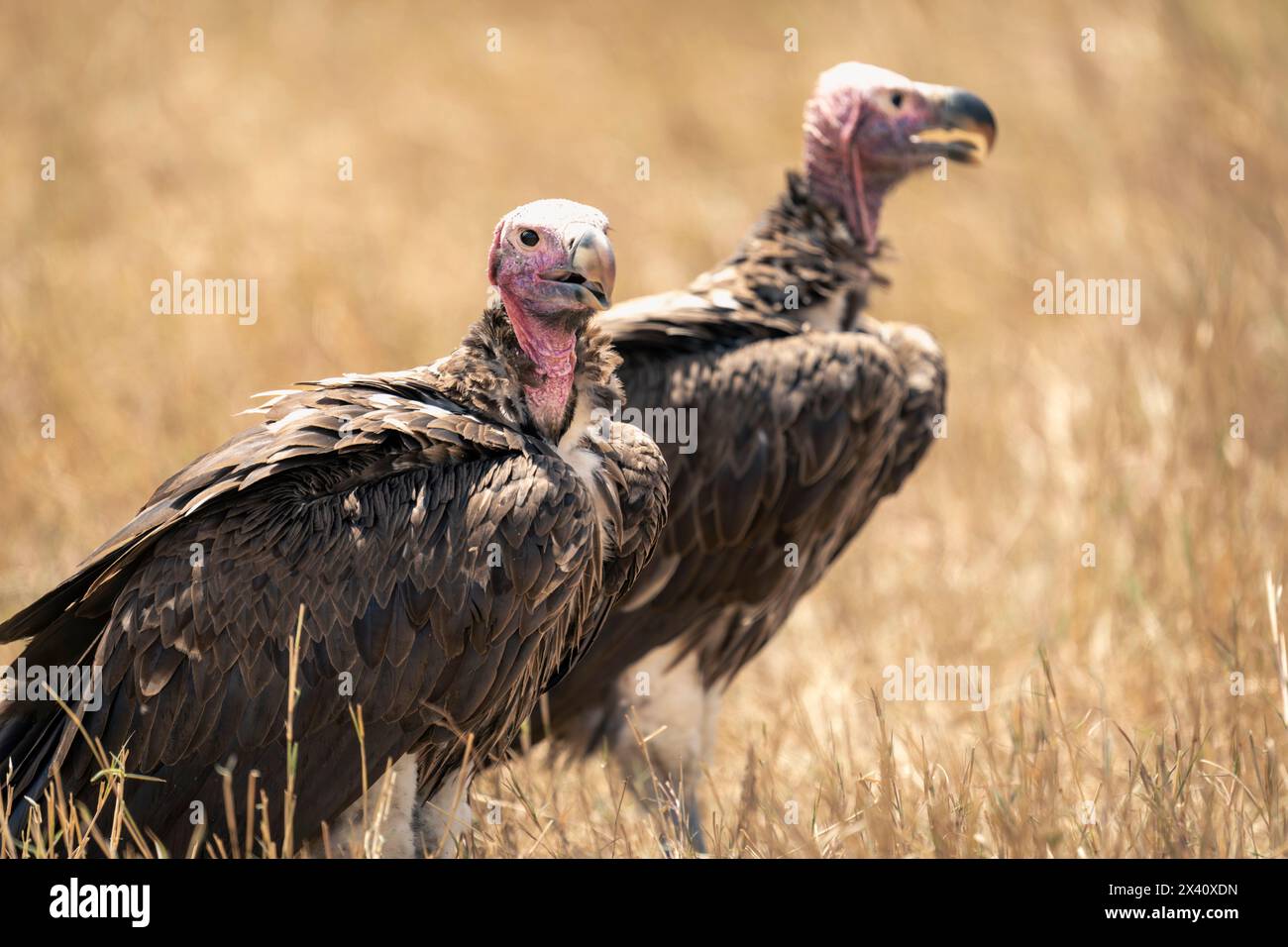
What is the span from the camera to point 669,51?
13.9 meters

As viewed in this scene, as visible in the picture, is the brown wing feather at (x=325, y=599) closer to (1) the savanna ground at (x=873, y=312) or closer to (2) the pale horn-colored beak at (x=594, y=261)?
(2) the pale horn-colored beak at (x=594, y=261)

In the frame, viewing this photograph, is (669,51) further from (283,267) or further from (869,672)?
(869,672)

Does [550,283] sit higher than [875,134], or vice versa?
[875,134]

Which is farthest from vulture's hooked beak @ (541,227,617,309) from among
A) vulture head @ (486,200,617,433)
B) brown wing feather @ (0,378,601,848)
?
brown wing feather @ (0,378,601,848)

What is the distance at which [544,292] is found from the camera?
3875mm

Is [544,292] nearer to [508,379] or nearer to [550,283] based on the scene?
[550,283]

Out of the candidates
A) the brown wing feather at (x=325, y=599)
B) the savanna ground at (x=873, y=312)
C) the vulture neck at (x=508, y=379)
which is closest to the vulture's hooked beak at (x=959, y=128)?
the savanna ground at (x=873, y=312)

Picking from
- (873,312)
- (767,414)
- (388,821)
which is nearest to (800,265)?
(767,414)

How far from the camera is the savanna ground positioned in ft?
16.3

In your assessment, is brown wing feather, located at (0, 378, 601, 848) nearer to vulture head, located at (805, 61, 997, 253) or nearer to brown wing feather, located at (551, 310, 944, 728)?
brown wing feather, located at (551, 310, 944, 728)

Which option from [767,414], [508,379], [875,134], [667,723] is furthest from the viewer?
[875,134]

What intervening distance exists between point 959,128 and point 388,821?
3194mm

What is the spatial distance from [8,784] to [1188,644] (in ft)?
14.3

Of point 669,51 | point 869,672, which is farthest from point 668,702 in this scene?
point 669,51
